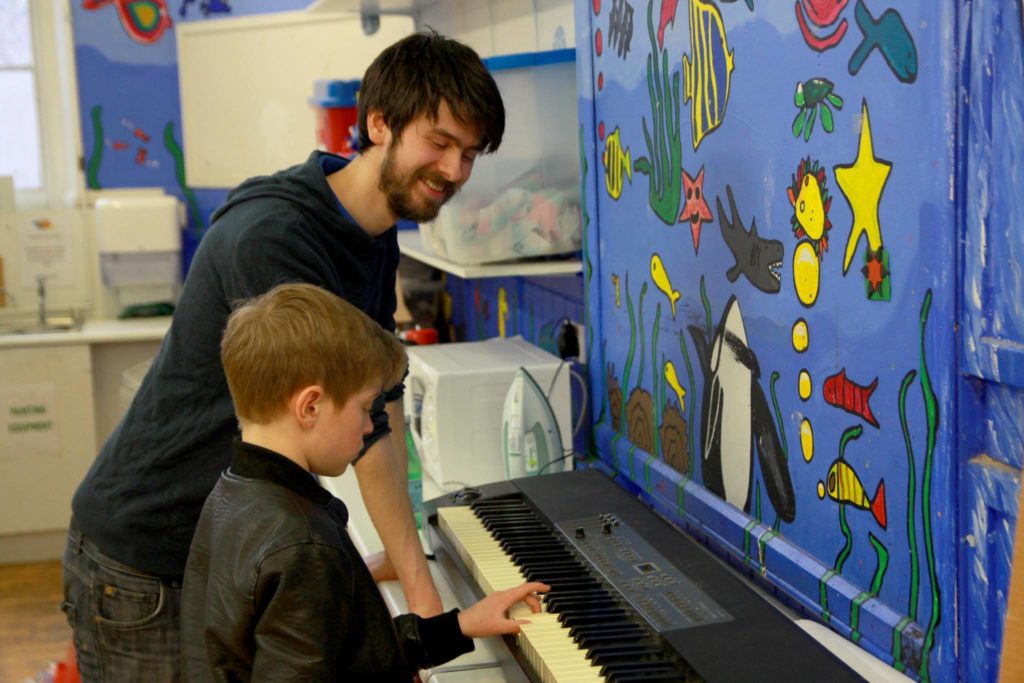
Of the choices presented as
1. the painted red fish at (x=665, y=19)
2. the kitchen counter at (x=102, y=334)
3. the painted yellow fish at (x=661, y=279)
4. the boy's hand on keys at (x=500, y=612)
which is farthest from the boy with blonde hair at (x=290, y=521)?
the kitchen counter at (x=102, y=334)

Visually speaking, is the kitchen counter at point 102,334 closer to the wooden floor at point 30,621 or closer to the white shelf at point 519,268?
the wooden floor at point 30,621

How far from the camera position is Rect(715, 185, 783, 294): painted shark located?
1.72 m

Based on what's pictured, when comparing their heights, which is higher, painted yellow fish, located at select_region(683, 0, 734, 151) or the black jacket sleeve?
painted yellow fish, located at select_region(683, 0, 734, 151)

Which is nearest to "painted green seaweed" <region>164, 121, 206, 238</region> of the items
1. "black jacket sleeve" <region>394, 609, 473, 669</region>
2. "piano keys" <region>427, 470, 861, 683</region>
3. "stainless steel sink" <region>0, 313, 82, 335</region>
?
"stainless steel sink" <region>0, 313, 82, 335</region>

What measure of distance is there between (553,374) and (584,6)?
2.41ft

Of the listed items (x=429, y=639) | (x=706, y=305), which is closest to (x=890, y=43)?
(x=706, y=305)

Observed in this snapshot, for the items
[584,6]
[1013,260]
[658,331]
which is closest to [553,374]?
[658,331]

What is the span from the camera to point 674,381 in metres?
2.12

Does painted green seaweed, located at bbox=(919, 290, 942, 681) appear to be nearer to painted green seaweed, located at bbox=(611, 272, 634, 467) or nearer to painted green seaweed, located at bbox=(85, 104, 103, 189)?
painted green seaweed, located at bbox=(611, 272, 634, 467)

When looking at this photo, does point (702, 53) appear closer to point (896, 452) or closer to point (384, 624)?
point (896, 452)

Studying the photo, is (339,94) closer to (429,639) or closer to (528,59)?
(528,59)

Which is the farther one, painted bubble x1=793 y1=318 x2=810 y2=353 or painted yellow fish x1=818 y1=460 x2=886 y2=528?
painted bubble x1=793 y1=318 x2=810 y2=353

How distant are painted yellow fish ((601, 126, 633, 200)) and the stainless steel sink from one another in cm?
315

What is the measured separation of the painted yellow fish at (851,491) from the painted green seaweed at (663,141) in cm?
61
